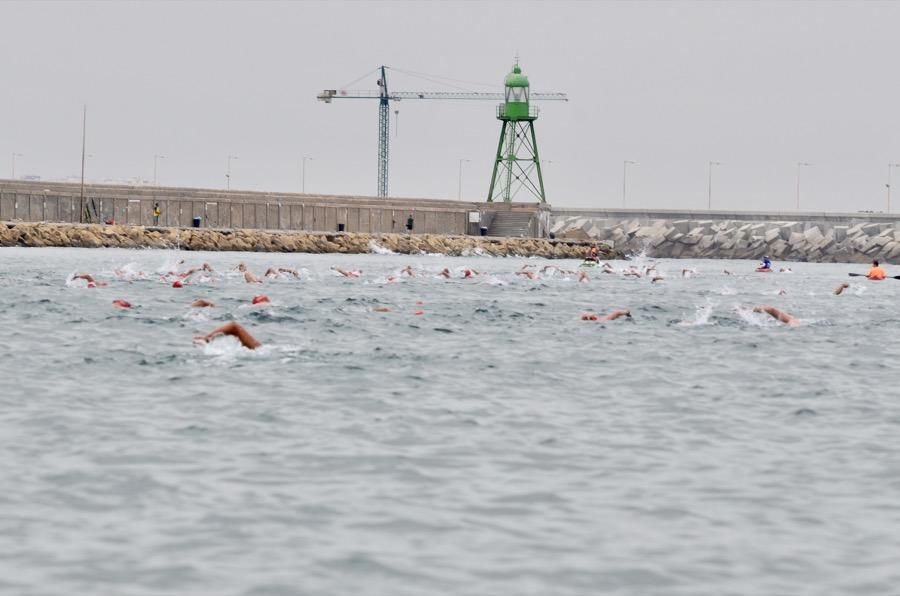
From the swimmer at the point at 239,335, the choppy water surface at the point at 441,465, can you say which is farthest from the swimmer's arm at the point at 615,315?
the swimmer at the point at 239,335

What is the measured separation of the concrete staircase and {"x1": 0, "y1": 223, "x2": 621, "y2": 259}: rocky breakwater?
23.3 feet

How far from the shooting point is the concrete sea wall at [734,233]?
455 ft

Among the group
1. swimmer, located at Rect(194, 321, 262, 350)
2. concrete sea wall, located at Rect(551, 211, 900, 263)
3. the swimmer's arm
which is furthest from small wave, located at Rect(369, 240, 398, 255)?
swimmer, located at Rect(194, 321, 262, 350)

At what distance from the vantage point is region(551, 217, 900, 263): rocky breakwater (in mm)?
138125

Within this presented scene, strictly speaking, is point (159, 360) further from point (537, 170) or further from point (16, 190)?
point (537, 170)

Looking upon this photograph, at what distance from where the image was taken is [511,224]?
133 meters

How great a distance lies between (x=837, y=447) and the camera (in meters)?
11.9

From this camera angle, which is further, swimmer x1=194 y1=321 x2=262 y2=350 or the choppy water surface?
swimmer x1=194 y1=321 x2=262 y2=350

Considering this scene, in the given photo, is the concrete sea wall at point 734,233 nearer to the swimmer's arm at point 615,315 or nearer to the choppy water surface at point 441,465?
the swimmer's arm at point 615,315

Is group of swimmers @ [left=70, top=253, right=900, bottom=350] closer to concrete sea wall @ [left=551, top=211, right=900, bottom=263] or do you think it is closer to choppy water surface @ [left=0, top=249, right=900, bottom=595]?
choppy water surface @ [left=0, top=249, right=900, bottom=595]

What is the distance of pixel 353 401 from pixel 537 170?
434ft

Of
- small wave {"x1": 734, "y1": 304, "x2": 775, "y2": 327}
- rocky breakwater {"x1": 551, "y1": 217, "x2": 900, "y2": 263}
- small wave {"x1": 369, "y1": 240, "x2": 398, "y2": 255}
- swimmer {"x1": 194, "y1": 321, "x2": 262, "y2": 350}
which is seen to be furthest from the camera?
rocky breakwater {"x1": 551, "y1": 217, "x2": 900, "y2": 263}

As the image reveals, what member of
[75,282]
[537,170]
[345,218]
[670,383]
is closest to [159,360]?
[670,383]

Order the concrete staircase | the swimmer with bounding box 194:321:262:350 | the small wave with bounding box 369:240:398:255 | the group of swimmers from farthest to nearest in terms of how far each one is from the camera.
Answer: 1. the concrete staircase
2. the small wave with bounding box 369:240:398:255
3. the group of swimmers
4. the swimmer with bounding box 194:321:262:350
